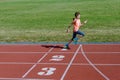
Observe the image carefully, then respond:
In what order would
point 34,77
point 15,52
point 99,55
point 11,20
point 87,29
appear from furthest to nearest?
1. point 11,20
2. point 87,29
3. point 15,52
4. point 99,55
5. point 34,77

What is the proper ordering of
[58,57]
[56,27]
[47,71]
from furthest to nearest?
[56,27]
[58,57]
[47,71]

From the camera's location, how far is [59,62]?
14.0 m

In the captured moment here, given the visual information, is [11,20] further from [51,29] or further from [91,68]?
[91,68]

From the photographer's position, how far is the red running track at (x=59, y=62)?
12148 mm

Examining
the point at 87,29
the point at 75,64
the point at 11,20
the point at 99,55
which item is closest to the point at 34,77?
the point at 75,64

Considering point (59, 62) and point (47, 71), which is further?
point (59, 62)

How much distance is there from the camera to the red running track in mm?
12148

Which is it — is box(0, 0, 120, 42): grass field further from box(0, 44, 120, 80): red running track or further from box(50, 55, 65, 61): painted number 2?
box(50, 55, 65, 61): painted number 2

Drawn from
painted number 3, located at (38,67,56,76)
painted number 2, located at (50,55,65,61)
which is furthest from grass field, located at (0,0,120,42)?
painted number 3, located at (38,67,56,76)

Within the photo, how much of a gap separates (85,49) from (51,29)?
6310 mm

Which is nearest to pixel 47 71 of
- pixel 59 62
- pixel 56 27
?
pixel 59 62

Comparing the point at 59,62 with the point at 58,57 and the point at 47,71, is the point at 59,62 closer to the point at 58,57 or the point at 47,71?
the point at 58,57

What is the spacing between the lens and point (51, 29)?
22.3m

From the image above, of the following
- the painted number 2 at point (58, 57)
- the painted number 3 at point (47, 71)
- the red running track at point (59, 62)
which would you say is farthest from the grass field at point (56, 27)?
the painted number 3 at point (47, 71)
